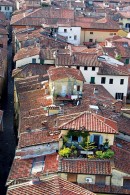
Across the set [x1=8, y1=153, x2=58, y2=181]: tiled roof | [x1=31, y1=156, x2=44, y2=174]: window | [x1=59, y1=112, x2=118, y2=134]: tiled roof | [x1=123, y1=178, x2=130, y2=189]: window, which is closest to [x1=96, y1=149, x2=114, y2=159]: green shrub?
[x1=59, y1=112, x2=118, y2=134]: tiled roof

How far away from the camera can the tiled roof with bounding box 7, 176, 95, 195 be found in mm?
26050

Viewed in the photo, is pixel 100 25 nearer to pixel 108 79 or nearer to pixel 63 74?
pixel 108 79

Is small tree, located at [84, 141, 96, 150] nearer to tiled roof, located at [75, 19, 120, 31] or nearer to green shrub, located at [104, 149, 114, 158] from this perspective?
green shrub, located at [104, 149, 114, 158]

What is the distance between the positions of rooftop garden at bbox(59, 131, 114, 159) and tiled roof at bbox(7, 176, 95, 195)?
25.3ft

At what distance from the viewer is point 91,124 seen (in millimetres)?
36188

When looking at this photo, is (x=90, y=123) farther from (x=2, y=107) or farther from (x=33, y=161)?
(x=2, y=107)

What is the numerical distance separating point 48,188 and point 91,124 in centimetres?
1087

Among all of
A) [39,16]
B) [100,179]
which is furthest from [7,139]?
[39,16]

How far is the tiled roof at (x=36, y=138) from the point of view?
37375 millimetres

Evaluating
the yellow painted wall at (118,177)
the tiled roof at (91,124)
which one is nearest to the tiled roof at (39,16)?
the tiled roof at (91,124)

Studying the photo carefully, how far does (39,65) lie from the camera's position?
194 ft

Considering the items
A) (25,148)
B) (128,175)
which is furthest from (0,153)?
(128,175)

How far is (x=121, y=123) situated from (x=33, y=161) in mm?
9997

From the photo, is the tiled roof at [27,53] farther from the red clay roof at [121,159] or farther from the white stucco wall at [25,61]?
the red clay roof at [121,159]
